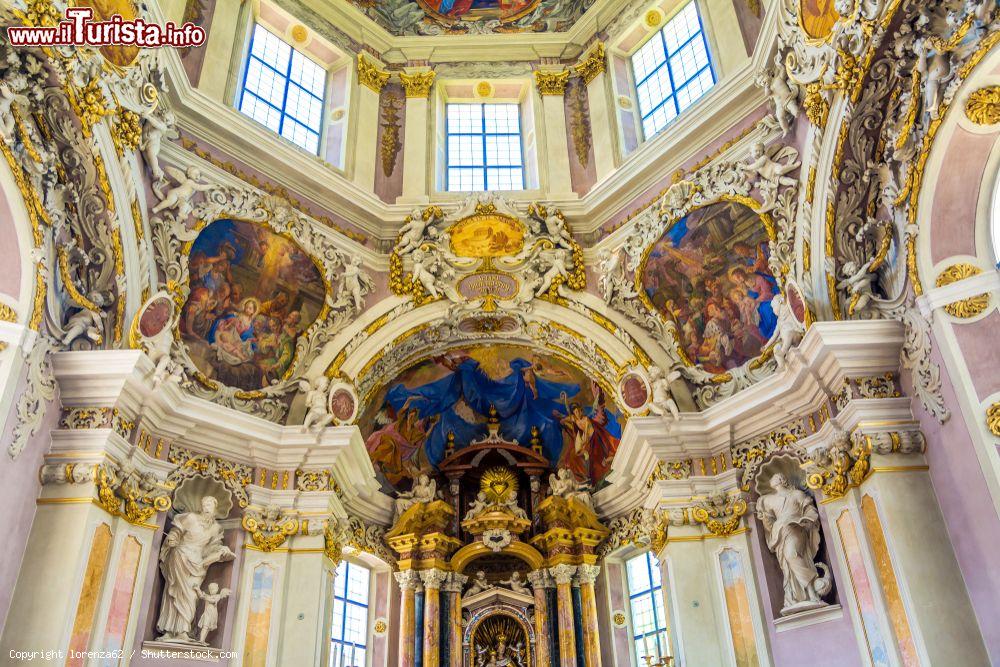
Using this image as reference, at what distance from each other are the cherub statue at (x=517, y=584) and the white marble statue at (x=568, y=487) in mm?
1704

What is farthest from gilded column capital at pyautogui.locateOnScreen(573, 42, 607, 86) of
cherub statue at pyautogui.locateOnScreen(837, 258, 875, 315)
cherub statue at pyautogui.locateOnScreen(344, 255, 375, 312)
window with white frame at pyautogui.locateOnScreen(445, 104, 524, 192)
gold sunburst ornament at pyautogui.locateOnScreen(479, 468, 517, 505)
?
gold sunburst ornament at pyautogui.locateOnScreen(479, 468, 517, 505)

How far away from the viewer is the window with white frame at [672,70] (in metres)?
13.6

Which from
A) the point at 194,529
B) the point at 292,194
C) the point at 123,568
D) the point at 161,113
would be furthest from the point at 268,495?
the point at 161,113

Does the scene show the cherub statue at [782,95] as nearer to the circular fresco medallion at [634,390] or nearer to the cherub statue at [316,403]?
the circular fresco medallion at [634,390]

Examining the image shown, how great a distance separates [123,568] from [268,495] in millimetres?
2423

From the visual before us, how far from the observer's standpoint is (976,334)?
331 inches

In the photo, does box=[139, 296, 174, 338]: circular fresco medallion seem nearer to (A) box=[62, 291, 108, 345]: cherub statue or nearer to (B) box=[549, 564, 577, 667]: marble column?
(A) box=[62, 291, 108, 345]: cherub statue

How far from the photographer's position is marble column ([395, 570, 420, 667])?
13.6 m

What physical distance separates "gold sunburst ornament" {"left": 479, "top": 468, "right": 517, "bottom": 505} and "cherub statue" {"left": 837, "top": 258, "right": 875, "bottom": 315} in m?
7.85

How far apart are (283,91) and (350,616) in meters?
9.65

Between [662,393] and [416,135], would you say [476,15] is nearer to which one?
[416,135]

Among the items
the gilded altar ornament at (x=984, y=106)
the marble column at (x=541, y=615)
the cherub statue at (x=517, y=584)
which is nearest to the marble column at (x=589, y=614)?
the marble column at (x=541, y=615)

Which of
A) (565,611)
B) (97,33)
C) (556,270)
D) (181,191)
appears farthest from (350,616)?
(97,33)

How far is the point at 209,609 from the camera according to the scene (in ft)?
34.0
